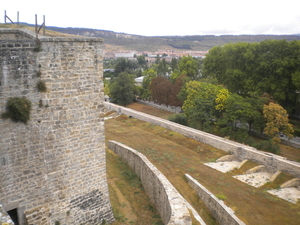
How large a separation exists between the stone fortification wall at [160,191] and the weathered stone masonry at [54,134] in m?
2.27

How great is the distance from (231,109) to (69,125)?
638 inches

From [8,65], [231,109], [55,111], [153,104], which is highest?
[8,65]

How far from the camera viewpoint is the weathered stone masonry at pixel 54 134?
639cm

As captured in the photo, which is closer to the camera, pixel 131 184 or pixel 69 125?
pixel 69 125

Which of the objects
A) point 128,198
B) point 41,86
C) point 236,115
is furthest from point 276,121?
point 41,86

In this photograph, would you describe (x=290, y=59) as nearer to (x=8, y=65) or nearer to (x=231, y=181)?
(x=231, y=181)

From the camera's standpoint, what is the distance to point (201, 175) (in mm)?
12641

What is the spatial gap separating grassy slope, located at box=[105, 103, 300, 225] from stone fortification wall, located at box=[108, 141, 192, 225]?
113cm

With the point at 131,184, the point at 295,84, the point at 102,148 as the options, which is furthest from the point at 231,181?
the point at 295,84

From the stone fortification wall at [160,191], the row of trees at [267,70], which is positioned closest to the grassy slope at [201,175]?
the stone fortification wall at [160,191]

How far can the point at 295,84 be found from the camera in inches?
896

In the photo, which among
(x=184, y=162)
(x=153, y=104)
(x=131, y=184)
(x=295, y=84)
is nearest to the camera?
(x=131, y=184)

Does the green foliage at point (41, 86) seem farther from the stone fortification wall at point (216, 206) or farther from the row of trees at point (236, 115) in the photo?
the row of trees at point (236, 115)

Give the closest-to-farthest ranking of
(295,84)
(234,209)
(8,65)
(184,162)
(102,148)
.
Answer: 1. (8,65)
2. (102,148)
3. (234,209)
4. (184,162)
5. (295,84)
